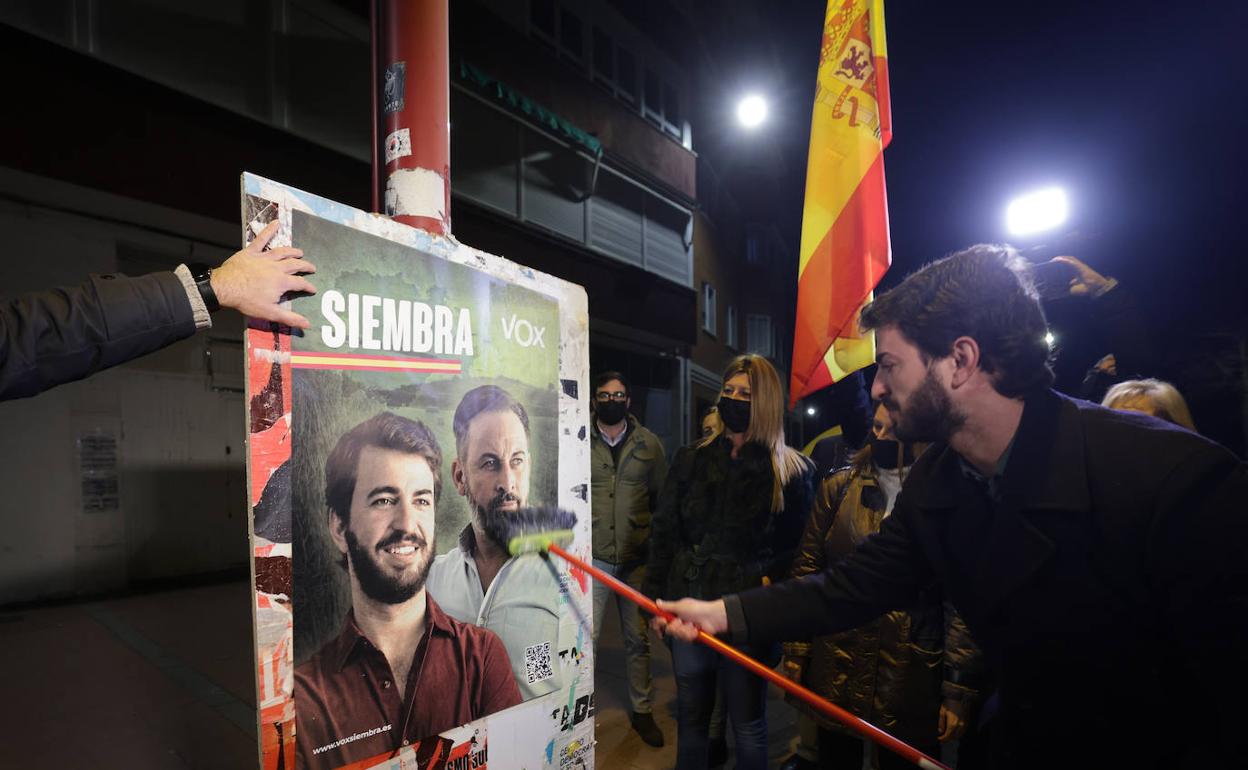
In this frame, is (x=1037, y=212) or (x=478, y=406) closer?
(x=478, y=406)

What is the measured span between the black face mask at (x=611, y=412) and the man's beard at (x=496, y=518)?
2520mm

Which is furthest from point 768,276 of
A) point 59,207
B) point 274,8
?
point 59,207

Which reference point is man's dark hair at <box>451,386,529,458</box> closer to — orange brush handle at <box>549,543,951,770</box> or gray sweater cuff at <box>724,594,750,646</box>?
orange brush handle at <box>549,543,951,770</box>

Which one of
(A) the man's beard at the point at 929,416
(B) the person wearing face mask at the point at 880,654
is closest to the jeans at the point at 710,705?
(B) the person wearing face mask at the point at 880,654

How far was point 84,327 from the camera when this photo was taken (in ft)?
4.06

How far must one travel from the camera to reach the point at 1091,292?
3.66m

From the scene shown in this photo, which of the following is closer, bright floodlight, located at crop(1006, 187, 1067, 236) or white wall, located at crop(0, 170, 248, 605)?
white wall, located at crop(0, 170, 248, 605)

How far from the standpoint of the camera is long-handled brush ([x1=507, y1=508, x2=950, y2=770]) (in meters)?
1.60

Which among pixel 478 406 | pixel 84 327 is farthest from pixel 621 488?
pixel 84 327

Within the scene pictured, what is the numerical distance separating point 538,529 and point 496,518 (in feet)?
0.61

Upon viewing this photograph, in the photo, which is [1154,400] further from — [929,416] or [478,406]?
[478,406]

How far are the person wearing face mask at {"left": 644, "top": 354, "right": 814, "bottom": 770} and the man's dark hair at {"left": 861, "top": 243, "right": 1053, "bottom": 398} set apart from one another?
58.2 inches

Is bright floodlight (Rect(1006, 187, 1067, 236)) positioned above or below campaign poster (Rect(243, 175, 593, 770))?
above

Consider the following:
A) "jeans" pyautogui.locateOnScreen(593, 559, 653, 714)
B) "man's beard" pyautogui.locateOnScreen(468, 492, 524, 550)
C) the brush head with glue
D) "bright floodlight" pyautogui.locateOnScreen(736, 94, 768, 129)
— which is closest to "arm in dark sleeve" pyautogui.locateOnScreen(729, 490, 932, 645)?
the brush head with glue
